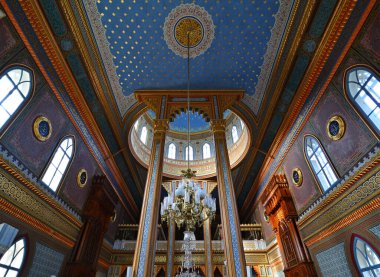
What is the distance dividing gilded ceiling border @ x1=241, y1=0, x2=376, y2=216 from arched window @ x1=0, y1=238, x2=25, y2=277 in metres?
8.57

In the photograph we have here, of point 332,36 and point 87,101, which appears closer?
point 332,36

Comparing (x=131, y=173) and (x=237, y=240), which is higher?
(x=131, y=173)

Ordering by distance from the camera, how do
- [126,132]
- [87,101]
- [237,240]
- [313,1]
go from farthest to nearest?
1. [126,132]
2. [87,101]
3. [237,240]
4. [313,1]

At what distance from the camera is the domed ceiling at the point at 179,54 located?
19.9 ft

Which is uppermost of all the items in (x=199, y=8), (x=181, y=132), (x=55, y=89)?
(x=181, y=132)

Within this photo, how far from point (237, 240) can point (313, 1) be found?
6284 mm

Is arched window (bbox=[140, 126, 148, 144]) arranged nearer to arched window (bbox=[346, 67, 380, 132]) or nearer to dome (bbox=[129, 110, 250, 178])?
dome (bbox=[129, 110, 250, 178])

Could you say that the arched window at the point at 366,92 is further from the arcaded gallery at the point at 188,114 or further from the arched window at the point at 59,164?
the arched window at the point at 59,164

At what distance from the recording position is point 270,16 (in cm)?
611

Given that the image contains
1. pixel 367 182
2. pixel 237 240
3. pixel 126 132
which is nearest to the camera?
pixel 367 182

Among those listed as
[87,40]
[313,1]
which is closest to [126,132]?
[87,40]

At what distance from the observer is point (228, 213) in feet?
20.4

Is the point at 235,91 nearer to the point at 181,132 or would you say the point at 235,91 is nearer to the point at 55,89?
the point at 55,89

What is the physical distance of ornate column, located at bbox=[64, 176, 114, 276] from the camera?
6.92 meters
